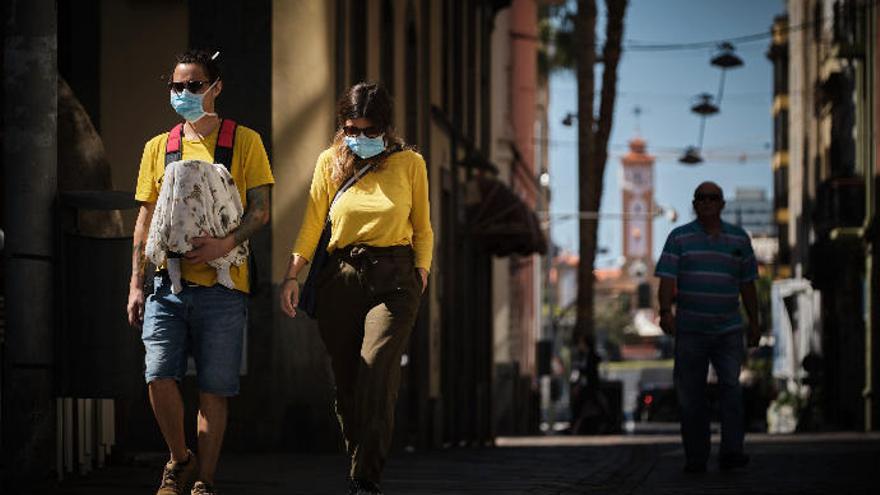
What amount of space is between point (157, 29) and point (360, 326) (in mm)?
7159

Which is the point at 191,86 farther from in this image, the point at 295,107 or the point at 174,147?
the point at 295,107

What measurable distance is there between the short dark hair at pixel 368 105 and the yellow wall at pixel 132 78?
6784 millimetres

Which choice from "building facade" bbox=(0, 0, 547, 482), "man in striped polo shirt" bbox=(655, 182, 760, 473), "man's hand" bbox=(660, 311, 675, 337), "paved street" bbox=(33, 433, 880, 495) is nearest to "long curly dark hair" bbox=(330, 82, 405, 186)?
"building facade" bbox=(0, 0, 547, 482)

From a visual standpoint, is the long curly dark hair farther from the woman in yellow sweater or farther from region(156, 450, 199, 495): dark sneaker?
region(156, 450, 199, 495): dark sneaker

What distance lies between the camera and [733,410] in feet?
41.3

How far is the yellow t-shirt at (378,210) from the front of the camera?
8.27m

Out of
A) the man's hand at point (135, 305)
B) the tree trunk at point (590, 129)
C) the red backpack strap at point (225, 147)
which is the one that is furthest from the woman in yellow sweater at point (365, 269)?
the tree trunk at point (590, 129)

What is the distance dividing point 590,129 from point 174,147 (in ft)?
89.2

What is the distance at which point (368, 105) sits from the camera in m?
8.21

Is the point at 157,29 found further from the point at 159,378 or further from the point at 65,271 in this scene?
the point at 159,378

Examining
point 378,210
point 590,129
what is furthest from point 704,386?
point 590,129

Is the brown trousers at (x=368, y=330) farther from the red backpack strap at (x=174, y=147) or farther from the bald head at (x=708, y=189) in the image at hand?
the bald head at (x=708, y=189)

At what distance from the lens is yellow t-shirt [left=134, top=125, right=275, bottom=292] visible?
7.79 metres

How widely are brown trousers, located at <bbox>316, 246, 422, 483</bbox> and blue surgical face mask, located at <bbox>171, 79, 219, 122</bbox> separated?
0.89 metres
